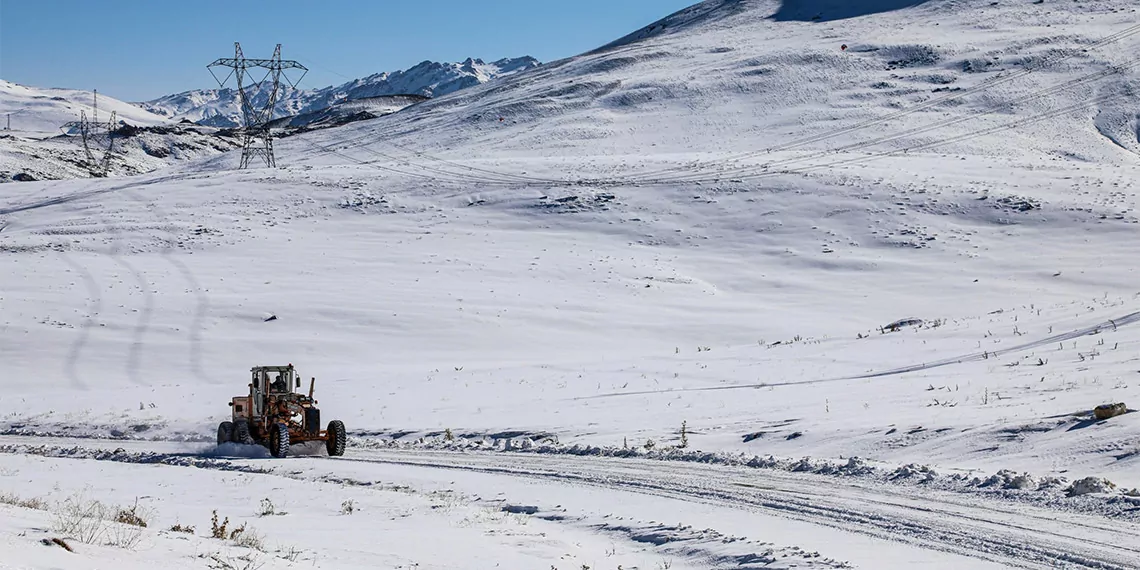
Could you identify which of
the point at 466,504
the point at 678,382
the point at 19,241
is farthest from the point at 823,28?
Result: the point at 466,504

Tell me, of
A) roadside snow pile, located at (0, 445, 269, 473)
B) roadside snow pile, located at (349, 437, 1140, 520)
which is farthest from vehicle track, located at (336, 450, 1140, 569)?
roadside snow pile, located at (0, 445, 269, 473)

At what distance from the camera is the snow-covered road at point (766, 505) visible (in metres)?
10.5

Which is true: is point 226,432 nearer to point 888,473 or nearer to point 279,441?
point 279,441

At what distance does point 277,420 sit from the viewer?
69.4ft

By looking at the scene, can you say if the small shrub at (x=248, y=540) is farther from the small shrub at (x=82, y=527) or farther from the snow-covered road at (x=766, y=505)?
the snow-covered road at (x=766, y=505)

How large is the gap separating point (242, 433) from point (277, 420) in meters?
0.93

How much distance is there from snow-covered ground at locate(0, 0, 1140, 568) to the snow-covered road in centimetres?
8

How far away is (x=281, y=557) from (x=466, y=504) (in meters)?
5.48

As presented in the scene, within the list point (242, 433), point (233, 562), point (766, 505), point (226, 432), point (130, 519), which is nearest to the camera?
point (233, 562)

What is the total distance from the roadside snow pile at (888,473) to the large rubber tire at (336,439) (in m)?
1.44

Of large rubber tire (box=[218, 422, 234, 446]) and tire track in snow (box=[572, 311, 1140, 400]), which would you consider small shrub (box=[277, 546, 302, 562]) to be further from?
tire track in snow (box=[572, 311, 1140, 400])

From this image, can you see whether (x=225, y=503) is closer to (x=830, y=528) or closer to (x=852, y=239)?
(x=830, y=528)

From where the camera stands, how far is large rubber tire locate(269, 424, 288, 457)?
20.4m

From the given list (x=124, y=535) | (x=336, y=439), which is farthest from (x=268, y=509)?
(x=336, y=439)
